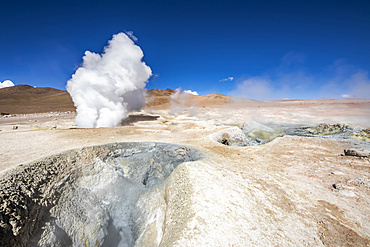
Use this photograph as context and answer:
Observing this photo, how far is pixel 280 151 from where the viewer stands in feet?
21.0

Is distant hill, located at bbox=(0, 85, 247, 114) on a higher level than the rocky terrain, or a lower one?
higher

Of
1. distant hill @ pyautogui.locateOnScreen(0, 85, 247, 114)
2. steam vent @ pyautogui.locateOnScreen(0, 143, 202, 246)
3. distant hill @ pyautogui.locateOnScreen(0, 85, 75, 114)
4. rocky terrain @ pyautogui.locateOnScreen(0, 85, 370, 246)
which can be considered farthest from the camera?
distant hill @ pyautogui.locateOnScreen(0, 85, 247, 114)

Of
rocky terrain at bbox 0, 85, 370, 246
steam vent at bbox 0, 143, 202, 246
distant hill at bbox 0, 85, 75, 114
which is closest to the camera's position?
rocky terrain at bbox 0, 85, 370, 246

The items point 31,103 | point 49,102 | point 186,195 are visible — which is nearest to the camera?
point 186,195

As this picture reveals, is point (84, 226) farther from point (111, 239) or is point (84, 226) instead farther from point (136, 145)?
point (136, 145)

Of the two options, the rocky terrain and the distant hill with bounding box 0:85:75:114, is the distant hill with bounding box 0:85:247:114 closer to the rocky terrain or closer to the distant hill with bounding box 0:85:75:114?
the distant hill with bounding box 0:85:75:114

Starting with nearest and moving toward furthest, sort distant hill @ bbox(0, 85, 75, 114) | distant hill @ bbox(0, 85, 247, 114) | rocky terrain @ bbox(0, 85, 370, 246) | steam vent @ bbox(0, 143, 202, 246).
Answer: rocky terrain @ bbox(0, 85, 370, 246) < steam vent @ bbox(0, 143, 202, 246) < distant hill @ bbox(0, 85, 75, 114) < distant hill @ bbox(0, 85, 247, 114)

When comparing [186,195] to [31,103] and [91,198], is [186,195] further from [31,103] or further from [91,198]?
[31,103]

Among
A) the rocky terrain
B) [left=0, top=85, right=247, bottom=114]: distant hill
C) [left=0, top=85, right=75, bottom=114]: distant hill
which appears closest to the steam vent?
the rocky terrain

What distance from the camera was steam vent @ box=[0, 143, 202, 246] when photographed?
332cm

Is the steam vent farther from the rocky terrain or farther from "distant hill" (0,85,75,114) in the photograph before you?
"distant hill" (0,85,75,114)

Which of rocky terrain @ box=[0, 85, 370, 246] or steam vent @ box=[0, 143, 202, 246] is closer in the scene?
rocky terrain @ box=[0, 85, 370, 246]

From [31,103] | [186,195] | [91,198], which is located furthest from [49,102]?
[186,195]

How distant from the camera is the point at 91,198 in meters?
4.80
